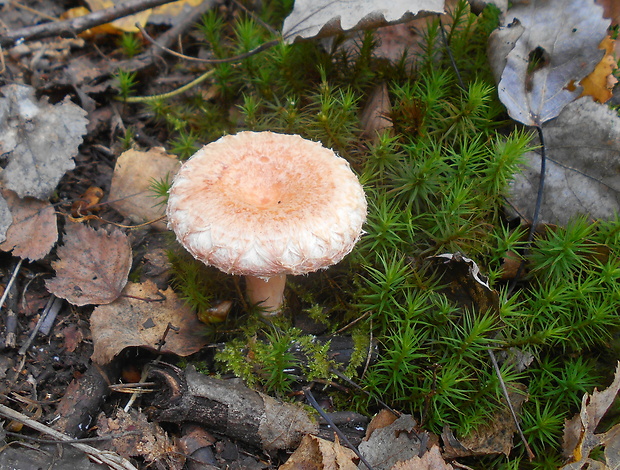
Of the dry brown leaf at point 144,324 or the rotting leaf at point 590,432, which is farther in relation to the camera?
the dry brown leaf at point 144,324

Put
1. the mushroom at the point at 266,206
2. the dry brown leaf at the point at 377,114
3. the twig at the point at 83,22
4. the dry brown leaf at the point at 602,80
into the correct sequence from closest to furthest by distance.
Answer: the mushroom at the point at 266,206
the dry brown leaf at the point at 602,80
the dry brown leaf at the point at 377,114
the twig at the point at 83,22

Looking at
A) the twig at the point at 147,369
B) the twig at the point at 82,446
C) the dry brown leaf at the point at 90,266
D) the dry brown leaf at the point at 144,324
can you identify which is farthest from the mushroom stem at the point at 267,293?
the twig at the point at 82,446

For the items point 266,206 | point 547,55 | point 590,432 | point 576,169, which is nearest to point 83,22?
point 266,206

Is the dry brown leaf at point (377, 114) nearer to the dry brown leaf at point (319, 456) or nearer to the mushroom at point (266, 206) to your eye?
the mushroom at point (266, 206)

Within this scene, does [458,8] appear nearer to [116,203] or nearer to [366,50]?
[366,50]

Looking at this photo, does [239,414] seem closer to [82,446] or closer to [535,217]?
[82,446]

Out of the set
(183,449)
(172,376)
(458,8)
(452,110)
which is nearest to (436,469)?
(183,449)

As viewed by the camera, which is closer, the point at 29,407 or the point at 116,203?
the point at 29,407
